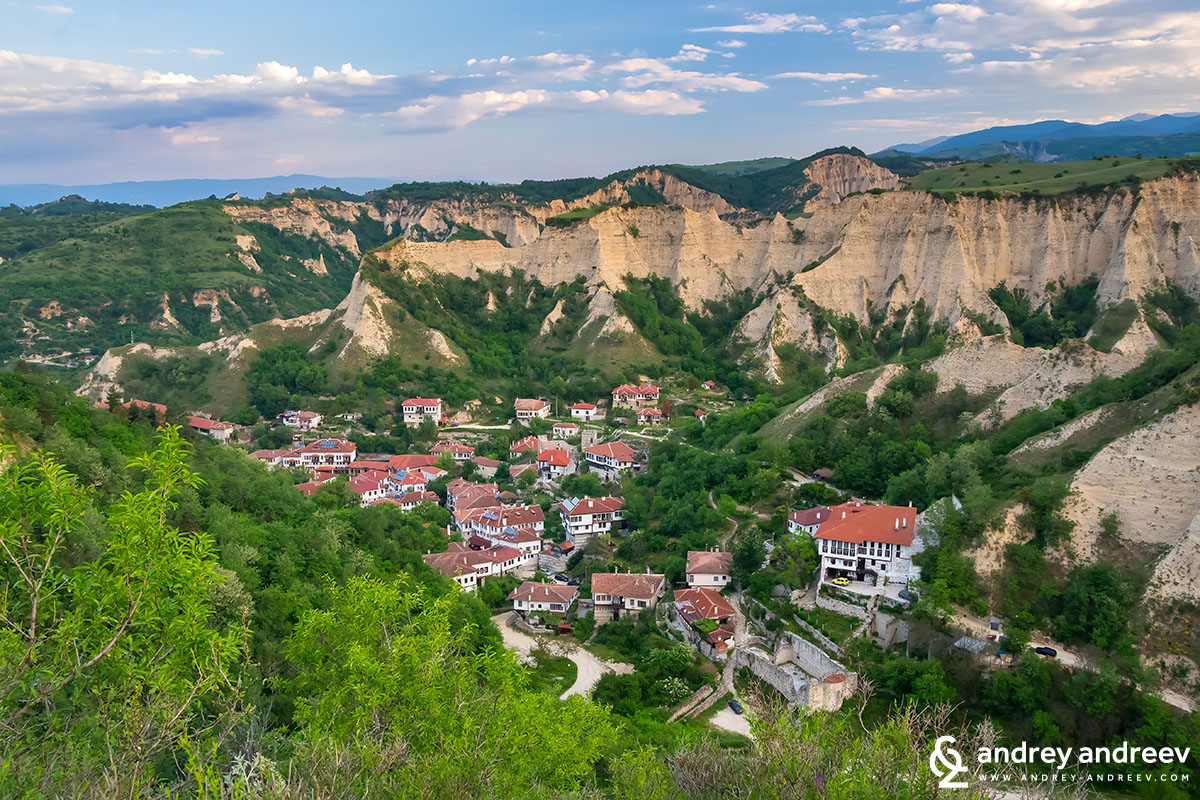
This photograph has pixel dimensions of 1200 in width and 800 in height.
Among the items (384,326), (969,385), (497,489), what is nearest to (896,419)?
(969,385)

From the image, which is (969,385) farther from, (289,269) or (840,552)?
(289,269)

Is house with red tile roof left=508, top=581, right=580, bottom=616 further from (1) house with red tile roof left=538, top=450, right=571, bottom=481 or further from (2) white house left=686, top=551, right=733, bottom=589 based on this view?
(1) house with red tile roof left=538, top=450, right=571, bottom=481

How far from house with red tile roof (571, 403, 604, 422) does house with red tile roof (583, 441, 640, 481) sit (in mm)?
9643

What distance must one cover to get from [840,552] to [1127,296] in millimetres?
41240

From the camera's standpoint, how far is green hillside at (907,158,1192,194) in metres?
63.3

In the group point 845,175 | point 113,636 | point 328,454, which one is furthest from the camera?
point 845,175

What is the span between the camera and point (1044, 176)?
7362 cm

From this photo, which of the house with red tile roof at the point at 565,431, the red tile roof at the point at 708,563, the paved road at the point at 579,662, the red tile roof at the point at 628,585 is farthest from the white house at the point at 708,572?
the house with red tile roof at the point at 565,431

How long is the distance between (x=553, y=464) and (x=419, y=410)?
14830mm

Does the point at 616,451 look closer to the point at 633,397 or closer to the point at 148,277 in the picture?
the point at 633,397

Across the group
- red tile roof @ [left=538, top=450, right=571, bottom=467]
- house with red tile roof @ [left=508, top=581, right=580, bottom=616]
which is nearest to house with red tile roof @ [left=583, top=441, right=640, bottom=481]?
red tile roof @ [left=538, top=450, right=571, bottom=467]

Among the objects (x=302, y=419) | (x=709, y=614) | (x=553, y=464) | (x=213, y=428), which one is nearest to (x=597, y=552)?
(x=709, y=614)

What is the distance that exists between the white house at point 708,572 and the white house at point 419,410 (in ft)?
108

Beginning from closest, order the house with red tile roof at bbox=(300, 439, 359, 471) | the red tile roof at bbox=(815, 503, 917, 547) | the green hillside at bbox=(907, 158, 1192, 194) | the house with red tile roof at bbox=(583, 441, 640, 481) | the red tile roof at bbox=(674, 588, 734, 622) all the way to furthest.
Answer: the red tile roof at bbox=(815, 503, 917, 547) < the red tile roof at bbox=(674, 588, 734, 622) < the house with red tile roof at bbox=(583, 441, 640, 481) < the house with red tile roof at bbox=(300, 439, 359, 471) < the green hillside at bbox=(907, 158, 1192, 194)
